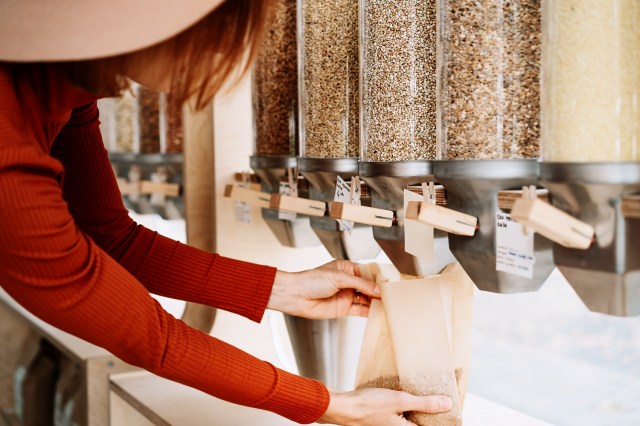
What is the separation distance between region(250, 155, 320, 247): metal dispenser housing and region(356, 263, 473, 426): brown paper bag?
441mm

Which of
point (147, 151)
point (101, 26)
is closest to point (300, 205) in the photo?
point (101, 26)

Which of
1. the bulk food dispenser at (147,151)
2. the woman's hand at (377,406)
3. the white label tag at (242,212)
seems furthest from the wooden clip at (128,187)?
the woman's hand at (377,406)

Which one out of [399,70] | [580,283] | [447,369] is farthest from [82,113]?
[580,283]

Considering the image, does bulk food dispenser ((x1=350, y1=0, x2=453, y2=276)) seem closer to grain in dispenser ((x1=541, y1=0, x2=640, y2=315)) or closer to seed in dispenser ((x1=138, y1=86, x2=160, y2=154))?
grain in dispenser ((x1=541, y1=0, x2=640, y2=315))

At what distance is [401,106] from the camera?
1.09 metres

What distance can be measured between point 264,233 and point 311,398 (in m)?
0.81

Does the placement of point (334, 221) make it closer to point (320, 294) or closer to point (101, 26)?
point (320, 294)

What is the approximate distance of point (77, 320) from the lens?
2.93ft

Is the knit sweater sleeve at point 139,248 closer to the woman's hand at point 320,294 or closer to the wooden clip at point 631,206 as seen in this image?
the woman's hand at point 320,294

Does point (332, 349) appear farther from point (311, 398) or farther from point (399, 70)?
point (399, 70)

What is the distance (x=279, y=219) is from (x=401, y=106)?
0.51 meters

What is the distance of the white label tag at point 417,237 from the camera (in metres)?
1.04

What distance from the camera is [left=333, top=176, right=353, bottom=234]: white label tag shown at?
125 cm

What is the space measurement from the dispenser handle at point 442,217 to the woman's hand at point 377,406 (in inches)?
10.4
